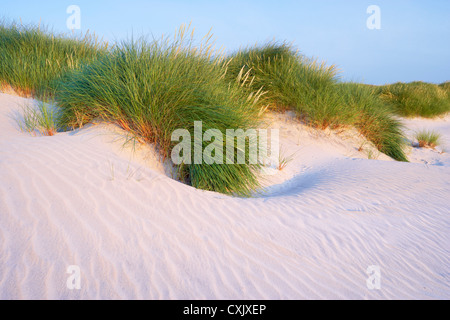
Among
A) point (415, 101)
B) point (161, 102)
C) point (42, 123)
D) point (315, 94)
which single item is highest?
point (415, 101)

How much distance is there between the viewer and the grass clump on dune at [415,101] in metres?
13.6

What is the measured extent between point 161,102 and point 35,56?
211 inches

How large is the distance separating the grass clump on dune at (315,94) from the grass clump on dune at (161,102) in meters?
3.06

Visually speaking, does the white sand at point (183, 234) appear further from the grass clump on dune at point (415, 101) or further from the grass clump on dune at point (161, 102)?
the grass clump on dune at point (415, 101)

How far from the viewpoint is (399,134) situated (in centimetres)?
823

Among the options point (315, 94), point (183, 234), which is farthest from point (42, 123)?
point (315, 94)

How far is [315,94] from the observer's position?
7336 millimetres

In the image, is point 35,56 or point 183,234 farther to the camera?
point 35,56

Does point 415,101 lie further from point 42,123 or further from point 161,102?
point 42,123

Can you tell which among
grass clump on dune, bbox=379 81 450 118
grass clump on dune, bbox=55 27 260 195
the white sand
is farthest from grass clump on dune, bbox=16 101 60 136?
grass clump on dune, bbox=379 81 450 118

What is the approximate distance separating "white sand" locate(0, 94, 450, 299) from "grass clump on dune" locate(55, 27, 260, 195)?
0.37 metres

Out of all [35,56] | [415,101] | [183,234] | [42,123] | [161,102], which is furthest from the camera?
[415,101]

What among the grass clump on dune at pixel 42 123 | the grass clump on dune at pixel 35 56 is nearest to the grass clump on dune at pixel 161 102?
the grass clump on dune at pixel 42 123

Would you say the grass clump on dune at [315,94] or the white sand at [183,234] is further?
the grass clump on dune at [315,94]
